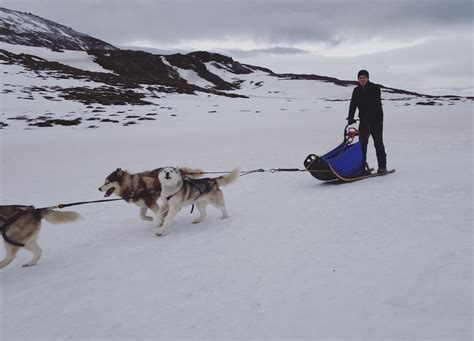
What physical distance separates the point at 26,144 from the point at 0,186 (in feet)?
20.1

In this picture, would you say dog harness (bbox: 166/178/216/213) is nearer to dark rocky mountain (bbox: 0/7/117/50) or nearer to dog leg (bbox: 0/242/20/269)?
dog leg (bbox: 0/242/20/269)

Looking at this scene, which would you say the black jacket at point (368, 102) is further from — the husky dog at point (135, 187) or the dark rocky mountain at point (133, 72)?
the dark rocky mountain at point (133, 72)

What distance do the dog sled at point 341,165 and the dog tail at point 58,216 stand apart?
4567mm

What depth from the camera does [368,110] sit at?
7707mm

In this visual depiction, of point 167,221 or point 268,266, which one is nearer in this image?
point 268,266

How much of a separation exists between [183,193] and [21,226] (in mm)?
2127

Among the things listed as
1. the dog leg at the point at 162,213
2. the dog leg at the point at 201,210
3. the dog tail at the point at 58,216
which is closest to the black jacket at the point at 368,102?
the dog leg at the point at 201,210

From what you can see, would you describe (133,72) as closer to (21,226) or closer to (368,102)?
(368,102)

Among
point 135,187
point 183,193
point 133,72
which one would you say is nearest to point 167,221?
point 183,193

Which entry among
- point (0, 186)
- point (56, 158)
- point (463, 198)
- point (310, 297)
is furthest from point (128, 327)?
point (56, 158)

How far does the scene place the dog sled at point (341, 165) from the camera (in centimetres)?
762

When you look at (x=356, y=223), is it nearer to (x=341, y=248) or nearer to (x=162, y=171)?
(x=341, y=248)

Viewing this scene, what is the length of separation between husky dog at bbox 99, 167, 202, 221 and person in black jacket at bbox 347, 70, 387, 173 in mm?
3999

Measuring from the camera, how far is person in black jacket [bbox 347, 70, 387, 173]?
761 cm
